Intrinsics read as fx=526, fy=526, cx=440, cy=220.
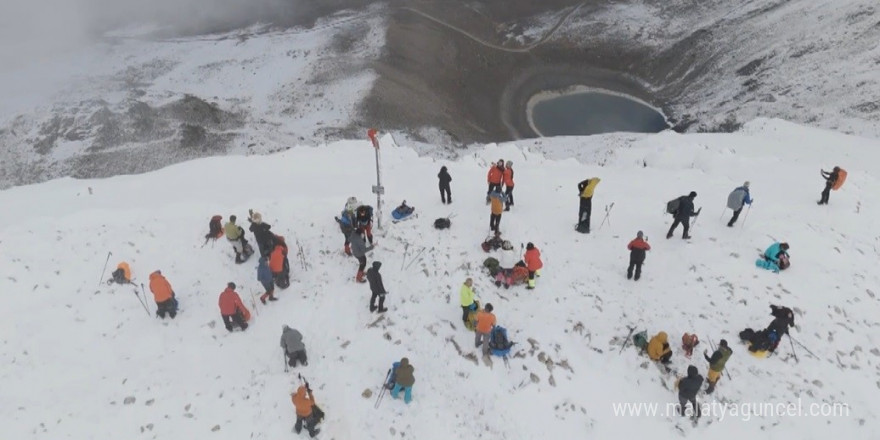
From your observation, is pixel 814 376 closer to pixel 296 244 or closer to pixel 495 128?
pixel 296 244

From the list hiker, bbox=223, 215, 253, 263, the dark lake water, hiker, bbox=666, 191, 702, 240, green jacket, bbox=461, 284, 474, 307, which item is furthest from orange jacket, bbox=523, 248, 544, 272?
the dark lake water

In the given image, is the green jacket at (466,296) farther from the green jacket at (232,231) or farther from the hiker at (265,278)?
the green jacket at (232,231)

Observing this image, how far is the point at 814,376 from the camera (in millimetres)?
14086

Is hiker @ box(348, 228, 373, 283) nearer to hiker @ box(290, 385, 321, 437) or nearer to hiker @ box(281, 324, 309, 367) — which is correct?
hiker @ box(281, 324, 309, 367)

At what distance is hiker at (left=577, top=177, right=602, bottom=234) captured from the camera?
18.1 metres

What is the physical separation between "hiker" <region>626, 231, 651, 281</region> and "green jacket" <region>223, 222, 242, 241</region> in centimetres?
A: 1247

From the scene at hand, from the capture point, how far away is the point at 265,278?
15688mm

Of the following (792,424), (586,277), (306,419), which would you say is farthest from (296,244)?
(792,424)

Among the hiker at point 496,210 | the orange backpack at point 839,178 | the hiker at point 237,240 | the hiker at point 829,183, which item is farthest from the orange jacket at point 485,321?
the orange backpack at point 839,178

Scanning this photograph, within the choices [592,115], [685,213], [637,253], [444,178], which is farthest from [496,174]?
[592,115]

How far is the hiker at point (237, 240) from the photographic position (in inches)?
672

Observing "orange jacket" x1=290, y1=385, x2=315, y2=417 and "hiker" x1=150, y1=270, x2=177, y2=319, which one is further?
"hiker" x1=150, y1=270, x2=177, y2=319

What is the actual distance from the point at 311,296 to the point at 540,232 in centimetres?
828

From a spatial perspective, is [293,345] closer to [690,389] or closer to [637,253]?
[690,389]
